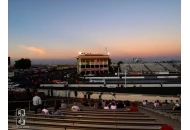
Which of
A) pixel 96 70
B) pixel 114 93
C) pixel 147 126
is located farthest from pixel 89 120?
pixel 96 70

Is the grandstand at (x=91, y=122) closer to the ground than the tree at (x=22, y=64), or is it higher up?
closer to the ground

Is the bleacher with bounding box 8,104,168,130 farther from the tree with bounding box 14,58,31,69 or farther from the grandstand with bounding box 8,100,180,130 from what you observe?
the tree with bounding box 14,58,31,69

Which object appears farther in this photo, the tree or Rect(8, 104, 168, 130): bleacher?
the tree

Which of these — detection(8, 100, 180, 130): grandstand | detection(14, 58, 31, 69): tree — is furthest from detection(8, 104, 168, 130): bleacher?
detection(14, 58, 31, 69): tree

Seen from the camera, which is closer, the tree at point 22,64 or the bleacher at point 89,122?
the bleacher at point 89,122

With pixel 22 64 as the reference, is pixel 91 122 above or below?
below

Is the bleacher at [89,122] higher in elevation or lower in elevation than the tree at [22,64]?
lower

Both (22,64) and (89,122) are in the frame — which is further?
(22,64)

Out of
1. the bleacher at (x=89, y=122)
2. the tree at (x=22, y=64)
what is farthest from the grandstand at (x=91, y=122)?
the tree at (x=22, y=64)

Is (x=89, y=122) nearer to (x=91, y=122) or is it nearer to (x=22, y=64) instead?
(x=91, y=122)

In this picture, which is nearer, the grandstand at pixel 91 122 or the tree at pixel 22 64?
the grandstand at pixel 91 122

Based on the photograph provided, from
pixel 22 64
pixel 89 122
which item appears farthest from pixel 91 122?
pixel 22 64

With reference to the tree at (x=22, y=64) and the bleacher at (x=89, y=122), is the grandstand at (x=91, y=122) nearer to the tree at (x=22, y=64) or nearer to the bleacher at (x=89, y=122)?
the bleacher at (x=89, y=122)
